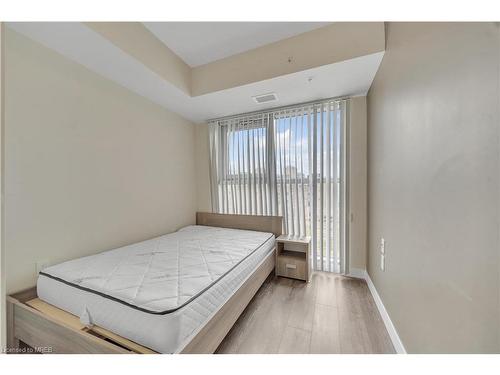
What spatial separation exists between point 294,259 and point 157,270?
5.08ft

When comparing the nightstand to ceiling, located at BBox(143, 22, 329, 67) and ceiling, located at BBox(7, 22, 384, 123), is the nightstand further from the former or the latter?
ceiling, located at BBox(143, 22, 329, 67)

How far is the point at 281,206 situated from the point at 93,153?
224cm

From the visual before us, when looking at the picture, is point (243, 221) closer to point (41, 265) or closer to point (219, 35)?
point (41, 265)

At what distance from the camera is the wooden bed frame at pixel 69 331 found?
911 mm

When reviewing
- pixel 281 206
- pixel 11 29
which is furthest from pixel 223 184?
pixel 11 29

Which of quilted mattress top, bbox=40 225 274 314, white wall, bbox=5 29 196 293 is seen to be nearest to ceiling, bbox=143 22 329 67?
white wall, bbox=5 29 196 293

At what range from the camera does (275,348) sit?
4.17 ft

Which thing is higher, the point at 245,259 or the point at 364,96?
the point at 364,96

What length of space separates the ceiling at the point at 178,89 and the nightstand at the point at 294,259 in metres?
1.82

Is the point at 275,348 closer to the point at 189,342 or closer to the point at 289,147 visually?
the point at 189,342

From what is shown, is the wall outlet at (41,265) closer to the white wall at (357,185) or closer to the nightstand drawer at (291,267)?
the nightstand drawer at (291,267)

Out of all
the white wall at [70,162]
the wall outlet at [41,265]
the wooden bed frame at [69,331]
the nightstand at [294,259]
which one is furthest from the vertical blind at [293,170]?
the wall outlet at [41,265]
